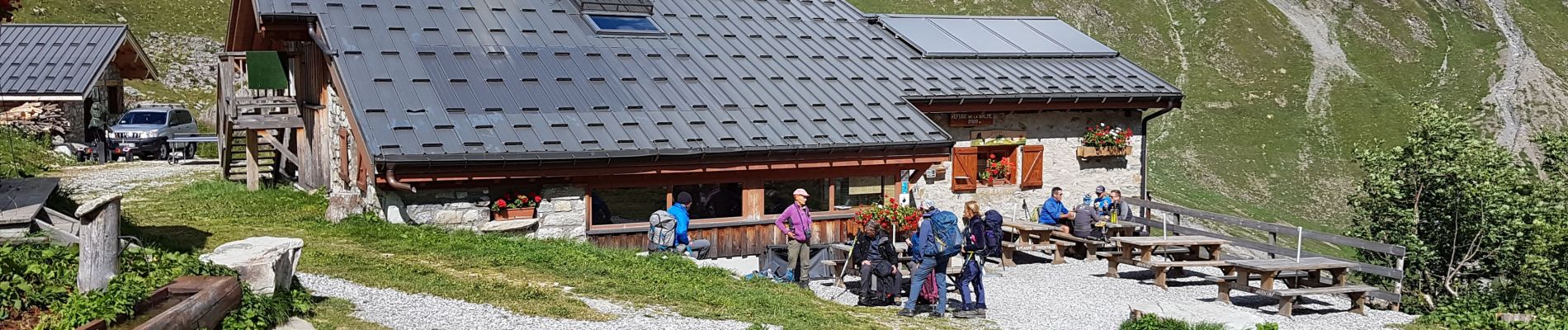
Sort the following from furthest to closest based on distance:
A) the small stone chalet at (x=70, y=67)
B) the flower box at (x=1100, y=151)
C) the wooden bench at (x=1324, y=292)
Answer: the small stone chalet at (x=70, y=67)
the flower box at (x=1100, y=151)
the wooden bench at (x=1324, y=292)

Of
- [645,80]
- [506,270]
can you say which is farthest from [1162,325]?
[645,80]

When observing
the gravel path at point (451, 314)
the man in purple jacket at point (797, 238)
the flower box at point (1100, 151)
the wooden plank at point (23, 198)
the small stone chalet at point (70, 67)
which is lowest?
the gravel path at point (451, 314)

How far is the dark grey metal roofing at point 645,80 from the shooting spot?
51.9 feet

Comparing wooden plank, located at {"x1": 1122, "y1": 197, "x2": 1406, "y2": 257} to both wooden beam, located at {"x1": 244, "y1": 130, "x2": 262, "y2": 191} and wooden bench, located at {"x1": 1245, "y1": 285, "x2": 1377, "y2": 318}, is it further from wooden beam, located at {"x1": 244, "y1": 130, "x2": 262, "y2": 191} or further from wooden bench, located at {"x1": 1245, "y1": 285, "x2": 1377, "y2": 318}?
wooden beam, located at {"x1": 244, "y1": 130, "x2": 262, "y2": 191}

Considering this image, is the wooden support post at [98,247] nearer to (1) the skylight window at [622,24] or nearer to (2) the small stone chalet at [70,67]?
(1) the skylight window at [622,24]

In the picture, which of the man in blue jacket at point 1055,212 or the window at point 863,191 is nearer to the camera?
the window at point 863,191

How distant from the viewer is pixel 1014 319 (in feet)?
43.0

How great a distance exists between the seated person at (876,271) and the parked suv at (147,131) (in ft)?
69.4

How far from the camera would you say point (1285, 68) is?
6744cm

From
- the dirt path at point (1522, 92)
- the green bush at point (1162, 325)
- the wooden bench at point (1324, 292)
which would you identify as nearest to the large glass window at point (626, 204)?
the green bush at point (1162, 325)

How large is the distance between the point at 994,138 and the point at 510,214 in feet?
26.3

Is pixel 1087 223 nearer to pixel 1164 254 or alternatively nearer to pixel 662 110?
pixel 1164 254

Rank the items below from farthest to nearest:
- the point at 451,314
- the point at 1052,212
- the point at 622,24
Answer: the point at 622,24 → the point at 1052,212 → the point at 451,314

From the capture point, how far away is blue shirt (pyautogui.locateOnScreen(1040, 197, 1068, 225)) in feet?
61.0
